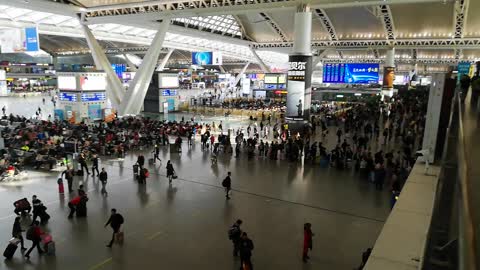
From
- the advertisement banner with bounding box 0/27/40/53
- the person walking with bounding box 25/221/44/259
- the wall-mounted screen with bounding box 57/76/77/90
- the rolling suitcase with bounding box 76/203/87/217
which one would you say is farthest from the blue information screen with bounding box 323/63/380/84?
the person walking with bounding box 25/221/44/259

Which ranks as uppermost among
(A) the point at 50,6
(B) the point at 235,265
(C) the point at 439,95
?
(A) the point at 50,6

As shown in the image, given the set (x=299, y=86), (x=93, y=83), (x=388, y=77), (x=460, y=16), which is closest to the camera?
(x=299, y=86)

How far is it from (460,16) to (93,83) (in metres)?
30.8

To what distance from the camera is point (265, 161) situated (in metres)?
16.7

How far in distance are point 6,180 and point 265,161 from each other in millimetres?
10601

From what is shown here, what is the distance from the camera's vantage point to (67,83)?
91.5 ft

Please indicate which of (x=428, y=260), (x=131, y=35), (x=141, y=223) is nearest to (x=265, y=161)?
(x=141, y=223)

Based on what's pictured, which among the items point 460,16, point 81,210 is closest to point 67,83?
point 81,210

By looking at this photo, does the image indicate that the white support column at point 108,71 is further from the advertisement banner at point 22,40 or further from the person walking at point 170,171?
the person walking at point 170,171

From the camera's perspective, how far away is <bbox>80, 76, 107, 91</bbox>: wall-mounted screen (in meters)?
27.5

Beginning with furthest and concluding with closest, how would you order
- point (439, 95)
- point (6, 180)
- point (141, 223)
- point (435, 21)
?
point (435, 21)
point (6, 180)
point (141, 223)
point (439, 95)

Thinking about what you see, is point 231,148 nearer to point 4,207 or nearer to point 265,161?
point 265,161

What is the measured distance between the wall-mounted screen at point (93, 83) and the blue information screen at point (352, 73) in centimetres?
2072

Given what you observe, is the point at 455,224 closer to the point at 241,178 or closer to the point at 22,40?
the point at 241,178
